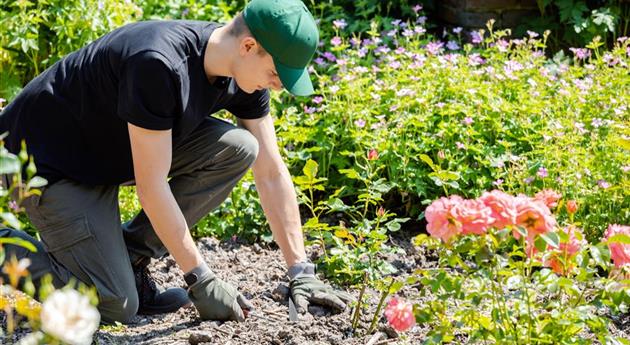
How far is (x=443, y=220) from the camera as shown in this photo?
2.04 metres

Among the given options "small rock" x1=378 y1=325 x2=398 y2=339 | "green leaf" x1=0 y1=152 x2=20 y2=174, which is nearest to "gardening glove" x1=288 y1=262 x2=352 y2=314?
"small rock" x1=378 y1=325 x2=398 y2=339

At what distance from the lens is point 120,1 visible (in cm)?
455

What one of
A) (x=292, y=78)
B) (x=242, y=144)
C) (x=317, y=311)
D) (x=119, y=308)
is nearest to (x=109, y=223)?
(x=119, y=308)

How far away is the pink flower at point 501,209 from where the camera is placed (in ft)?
6.53

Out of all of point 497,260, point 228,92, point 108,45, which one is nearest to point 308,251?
point 228,92

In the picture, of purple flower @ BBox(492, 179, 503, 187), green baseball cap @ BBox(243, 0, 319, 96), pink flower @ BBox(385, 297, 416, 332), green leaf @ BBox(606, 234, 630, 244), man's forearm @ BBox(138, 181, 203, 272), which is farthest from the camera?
purple flower @ BBox(492, 179, 503, 187)

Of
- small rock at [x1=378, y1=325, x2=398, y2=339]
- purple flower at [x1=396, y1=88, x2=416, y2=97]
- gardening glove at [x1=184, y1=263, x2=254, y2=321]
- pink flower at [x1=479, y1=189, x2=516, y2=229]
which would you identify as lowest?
small rock at [x1=378, y1=325, x2=398, y2=339]

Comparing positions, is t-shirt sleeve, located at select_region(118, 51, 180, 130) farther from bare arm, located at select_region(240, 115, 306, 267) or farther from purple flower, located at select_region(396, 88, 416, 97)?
purple flower, located at select_region(396, 88, 416, 97)

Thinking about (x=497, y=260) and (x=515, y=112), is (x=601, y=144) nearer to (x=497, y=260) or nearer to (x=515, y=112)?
(x=515, y=112)

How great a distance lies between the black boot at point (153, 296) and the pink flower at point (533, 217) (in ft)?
4.86

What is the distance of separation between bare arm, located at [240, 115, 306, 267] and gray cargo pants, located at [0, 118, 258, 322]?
54 mm

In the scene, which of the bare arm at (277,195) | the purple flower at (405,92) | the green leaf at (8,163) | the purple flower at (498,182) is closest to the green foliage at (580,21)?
the purple flower at (405,92)

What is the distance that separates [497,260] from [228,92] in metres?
1.12

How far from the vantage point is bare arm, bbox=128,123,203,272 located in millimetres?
2650
